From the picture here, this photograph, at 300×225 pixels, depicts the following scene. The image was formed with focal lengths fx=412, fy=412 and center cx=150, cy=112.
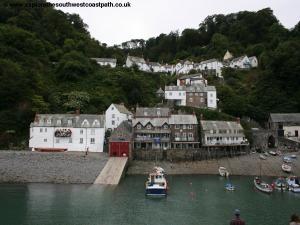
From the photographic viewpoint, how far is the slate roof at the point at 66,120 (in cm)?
6669

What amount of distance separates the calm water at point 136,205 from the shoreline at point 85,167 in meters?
2.81

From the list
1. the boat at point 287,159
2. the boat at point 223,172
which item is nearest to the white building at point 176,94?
the boat at point 223,172

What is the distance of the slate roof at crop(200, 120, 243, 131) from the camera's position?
70.4 meters

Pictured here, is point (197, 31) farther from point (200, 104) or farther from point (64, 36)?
point (200, 104)

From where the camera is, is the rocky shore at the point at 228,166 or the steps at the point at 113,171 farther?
the rocky shore at the point at 228,166

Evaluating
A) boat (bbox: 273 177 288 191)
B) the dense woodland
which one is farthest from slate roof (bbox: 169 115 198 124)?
boat (bbox: 273 177 288 191)

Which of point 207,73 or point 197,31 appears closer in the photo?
point 207,73

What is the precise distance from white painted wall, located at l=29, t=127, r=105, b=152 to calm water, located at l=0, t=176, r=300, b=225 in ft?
48.5

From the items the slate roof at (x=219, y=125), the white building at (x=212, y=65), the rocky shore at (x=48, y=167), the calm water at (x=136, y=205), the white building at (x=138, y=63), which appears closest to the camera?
the calm water at (x=136, y=205)

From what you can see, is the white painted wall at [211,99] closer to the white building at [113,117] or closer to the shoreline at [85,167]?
the shoreline at [85,167]

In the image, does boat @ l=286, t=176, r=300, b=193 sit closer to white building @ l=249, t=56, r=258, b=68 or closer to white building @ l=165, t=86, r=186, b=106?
white building @ l=165, t=86, r=186, b=106

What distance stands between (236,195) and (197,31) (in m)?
101

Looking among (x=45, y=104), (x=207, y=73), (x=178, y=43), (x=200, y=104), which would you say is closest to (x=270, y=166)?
(x=200, y=104)

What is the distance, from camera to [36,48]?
9688cm
